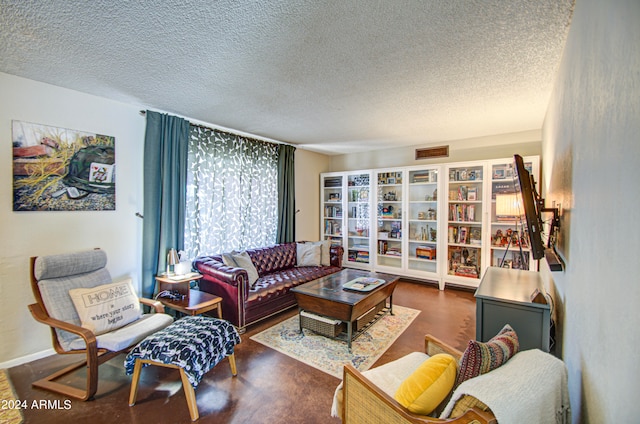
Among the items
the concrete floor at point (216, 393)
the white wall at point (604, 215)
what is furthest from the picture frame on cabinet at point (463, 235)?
the white wall at point (604, 215)

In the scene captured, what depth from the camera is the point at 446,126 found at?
12.6 feet

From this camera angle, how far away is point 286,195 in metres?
→ 4.98

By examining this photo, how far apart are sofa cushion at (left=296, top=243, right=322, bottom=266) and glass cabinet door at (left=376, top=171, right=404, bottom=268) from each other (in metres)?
1.41

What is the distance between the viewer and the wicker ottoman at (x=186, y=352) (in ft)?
6.01

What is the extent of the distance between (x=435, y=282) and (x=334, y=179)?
9.17 feet

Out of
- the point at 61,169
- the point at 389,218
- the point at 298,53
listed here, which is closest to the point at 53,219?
the point at 61,169

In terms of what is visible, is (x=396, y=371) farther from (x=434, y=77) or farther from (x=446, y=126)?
(x=446, y=126)

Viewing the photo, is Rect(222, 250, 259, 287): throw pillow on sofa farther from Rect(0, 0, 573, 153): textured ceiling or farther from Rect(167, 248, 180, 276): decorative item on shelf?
Rect(0, 0, 573, 153): textured ceiling

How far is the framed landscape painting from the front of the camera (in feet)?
8.00

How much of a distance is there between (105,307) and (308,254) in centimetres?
274

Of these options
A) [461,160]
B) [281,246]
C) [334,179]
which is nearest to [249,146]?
[281,246]

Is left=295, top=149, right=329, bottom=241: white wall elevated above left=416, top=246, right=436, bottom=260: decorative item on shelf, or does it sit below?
above

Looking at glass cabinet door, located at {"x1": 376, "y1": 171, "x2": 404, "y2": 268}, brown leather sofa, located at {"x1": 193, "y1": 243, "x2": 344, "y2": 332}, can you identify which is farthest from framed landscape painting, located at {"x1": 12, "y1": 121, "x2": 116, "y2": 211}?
glass cabinet door, located at {"x1": 376, "y1": 171, "x2": 404, "y2": 268}

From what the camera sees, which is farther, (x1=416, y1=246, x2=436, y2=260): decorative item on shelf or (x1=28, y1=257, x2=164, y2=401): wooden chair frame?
(x1=416, y1=246, x2=436, y2=260): decorative item on shelf
